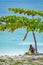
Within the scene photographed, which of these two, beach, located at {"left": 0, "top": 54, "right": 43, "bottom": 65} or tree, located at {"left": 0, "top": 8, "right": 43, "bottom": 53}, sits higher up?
tree, located at {"left": 0, "top": 8, "right": 43, "bottom": 53}

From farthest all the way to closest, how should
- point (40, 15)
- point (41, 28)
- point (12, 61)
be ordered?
point (40, 15) < point (41, 28) < point (12, 61)

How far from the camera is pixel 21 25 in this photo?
25.0 ft

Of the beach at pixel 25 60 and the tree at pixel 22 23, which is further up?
the tree at pixel 22 23

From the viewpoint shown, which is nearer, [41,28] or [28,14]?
[41,28]

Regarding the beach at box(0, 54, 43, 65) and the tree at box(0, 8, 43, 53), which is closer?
the beach at box(0, 54, 43, 65)

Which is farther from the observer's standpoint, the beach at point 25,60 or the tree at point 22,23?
the tree at point 22,23

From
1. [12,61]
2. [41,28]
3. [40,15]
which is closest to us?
[12,61]

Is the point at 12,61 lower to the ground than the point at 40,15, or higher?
lower

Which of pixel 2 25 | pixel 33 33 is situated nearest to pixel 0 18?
pixel 2 25

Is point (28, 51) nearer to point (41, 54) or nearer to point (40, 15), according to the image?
point (41, 54)

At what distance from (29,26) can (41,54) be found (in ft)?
2.41

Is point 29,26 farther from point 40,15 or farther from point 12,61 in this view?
point 12,61

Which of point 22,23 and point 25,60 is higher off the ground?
point 22,23

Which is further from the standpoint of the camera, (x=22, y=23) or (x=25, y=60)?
(x=22, y=23)
